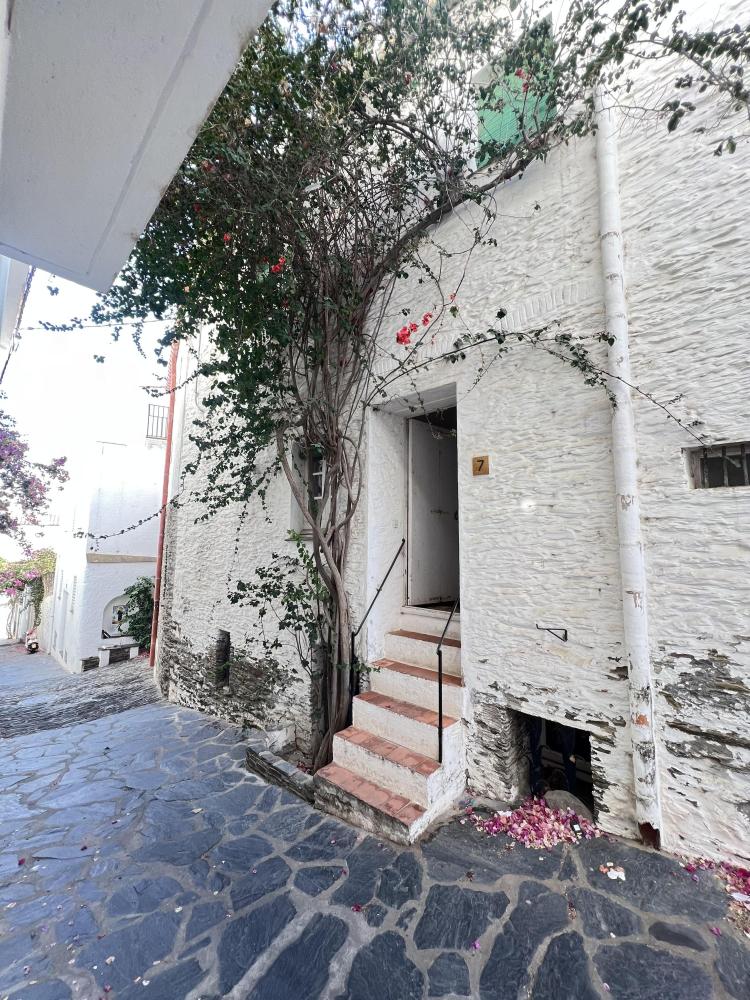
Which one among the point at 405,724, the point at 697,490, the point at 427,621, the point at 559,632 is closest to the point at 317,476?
the point at 427,621

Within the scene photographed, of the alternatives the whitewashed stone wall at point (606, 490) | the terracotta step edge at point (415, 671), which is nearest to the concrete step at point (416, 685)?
the terracotta step edge at point (415, 671)

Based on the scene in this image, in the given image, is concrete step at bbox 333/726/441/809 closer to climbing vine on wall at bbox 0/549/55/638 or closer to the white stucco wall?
the white stucco wall

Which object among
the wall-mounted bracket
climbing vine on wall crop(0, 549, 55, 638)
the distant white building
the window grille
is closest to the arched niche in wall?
the distant white building

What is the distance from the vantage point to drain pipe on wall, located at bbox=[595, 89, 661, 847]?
8.61 feet

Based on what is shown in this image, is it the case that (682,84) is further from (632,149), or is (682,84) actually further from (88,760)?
(88,760)

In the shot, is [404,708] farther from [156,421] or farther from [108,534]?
[156,421]

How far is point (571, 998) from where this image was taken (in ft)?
6.25

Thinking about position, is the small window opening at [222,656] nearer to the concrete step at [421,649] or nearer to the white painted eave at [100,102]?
the concrete step at [421,649]

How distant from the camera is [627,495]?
277cm

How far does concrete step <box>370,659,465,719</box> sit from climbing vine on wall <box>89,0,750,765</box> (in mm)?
370

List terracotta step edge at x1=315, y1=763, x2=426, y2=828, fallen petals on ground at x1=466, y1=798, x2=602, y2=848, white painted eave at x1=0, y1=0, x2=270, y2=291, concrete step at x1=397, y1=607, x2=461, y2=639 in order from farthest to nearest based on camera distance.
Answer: concrete step at x1=397, y1=607, x2=461, y2=639 < terracotta step edge at x1=315, y1=763, x2=426, y2=828 < fallen petals on ground at x1=466, y1=798, x2=602, y2=848 < white painted eave at x1=0, y1=0, x2=270, y2=291

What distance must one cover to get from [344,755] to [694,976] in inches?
94.1

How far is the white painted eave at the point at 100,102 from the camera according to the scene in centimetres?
145

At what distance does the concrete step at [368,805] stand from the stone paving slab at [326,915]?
97 mm
